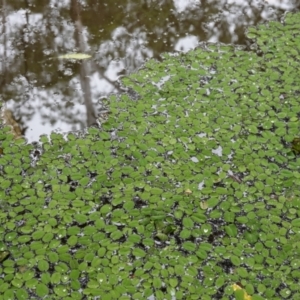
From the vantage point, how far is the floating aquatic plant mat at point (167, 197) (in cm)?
194

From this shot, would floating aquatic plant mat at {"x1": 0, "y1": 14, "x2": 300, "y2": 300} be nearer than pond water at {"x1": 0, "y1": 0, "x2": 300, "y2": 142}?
Yes

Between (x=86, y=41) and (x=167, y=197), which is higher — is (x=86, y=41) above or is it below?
above

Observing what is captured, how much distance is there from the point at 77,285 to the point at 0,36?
6.56 ft

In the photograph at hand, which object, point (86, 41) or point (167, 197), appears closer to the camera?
point (167, 197)

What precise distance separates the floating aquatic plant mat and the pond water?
194 millimetres

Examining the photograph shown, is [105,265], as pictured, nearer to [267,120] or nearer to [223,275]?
[223,275]

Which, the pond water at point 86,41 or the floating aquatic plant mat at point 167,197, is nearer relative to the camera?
the floating aquatic plant mat at point 167,197

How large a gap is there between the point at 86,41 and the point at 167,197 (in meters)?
1.47

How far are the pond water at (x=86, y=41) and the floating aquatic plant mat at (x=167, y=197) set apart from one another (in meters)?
0.19

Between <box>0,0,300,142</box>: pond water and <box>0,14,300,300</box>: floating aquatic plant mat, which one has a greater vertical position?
<box>0,0,300,142</box>: pond water

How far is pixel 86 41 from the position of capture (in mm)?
3170

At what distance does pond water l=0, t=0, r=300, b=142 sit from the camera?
9.03 feet

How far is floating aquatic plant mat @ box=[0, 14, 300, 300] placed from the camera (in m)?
1.94

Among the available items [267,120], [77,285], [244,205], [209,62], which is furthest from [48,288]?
[209,62]
